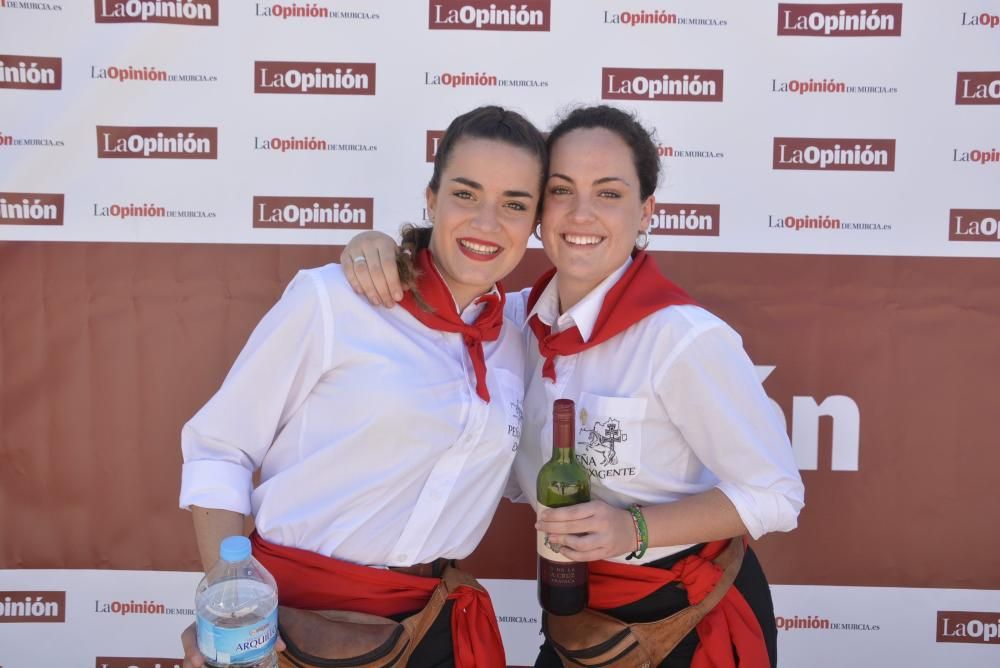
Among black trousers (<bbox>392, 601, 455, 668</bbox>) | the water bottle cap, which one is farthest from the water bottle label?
black trousers (<bbox>392, 601, 455, 668</bbox>)

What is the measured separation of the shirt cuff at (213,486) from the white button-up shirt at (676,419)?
2.01 feet

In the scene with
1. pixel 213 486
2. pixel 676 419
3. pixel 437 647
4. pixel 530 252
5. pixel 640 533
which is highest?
pixel 530 252

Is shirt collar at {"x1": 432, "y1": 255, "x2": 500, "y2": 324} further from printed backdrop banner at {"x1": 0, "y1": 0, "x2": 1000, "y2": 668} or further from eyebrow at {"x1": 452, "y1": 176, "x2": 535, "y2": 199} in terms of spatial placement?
printed backdrop banner at {"x1": 0, "y1": 0, "x2": 1000, "y2": 668}

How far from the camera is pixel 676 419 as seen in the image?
4.99ft

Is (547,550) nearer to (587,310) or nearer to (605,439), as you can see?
(605,439)

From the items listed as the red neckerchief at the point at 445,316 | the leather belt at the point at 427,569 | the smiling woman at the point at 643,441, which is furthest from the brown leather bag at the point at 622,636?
the red neckerchief at the point at 445,316

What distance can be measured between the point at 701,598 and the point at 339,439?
2.62ft

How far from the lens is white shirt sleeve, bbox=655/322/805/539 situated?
147cm

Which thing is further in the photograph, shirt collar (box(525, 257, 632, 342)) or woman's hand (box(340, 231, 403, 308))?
shirt collar (box(525, 257, 632, 342))

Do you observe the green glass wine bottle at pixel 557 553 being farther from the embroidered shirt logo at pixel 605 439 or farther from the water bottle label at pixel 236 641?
the water bottle label at pixel 236 641

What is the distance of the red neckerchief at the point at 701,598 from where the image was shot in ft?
4.93

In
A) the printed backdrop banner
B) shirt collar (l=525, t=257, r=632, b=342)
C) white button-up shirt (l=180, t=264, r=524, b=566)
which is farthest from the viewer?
the printed backdrop banner

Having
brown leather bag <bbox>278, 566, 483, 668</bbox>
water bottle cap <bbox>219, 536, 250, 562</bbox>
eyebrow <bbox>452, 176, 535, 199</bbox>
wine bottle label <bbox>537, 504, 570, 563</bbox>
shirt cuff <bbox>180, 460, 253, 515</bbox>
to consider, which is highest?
eyebrow <bbox>452, 176, 535, 199</bbox>

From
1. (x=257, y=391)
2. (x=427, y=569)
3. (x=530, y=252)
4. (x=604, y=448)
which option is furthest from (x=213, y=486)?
(x=530, y=252)
